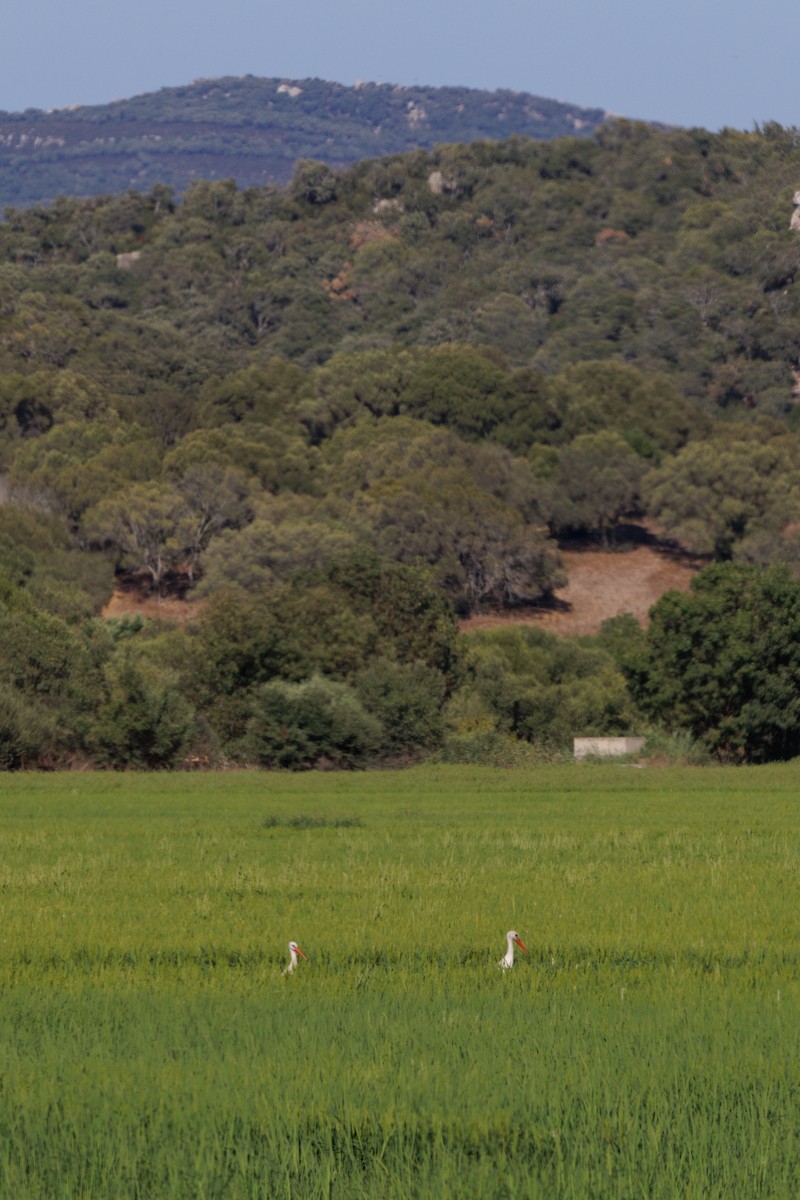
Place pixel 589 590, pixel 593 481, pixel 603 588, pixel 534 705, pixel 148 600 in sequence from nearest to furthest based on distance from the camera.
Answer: pixel 534 705 → pixel 148 600 → pixel 589 590 → pixel 603 588 → pixel 593 481

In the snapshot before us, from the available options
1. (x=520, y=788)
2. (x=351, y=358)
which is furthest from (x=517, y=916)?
(x=351, y=358)

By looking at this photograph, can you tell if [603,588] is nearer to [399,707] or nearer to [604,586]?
[604,586]

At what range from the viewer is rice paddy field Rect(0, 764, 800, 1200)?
24.6ft

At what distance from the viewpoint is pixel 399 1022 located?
10.4 m

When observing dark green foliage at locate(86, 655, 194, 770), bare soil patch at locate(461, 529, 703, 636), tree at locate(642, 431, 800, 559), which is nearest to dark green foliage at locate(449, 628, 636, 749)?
dark green foliage at locate(86, 655, 194, 770)

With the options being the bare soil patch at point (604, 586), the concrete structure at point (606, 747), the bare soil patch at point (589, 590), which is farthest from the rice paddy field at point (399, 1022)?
→ the bare soil patch at point (604, 586)

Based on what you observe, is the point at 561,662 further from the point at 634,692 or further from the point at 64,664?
the point at 64,664

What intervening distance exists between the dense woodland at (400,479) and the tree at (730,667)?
119 millimetres

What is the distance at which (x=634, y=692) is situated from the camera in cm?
5372

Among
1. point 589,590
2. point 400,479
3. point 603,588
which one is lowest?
point 589,590

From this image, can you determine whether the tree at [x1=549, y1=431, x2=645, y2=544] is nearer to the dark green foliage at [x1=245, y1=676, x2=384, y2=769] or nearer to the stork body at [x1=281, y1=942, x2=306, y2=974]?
the dark green foliage at [x1=245, y1=676, x2=384, y2=769]

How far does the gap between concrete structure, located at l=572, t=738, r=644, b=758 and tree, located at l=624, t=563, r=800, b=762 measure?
173cm

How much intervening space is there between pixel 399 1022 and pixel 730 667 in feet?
134

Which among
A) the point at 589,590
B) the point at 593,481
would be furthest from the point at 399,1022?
the point at 593,481
